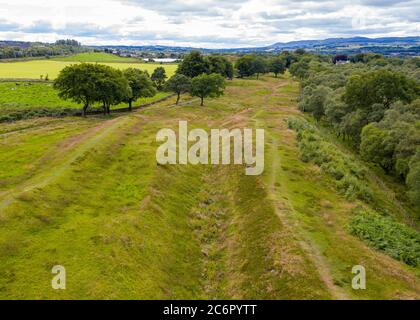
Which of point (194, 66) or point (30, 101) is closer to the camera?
point (30, 101)

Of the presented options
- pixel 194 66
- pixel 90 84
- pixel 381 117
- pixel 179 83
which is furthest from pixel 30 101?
pixel 381 117

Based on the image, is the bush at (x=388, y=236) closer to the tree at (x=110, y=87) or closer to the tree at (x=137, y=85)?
the tree at (x=110, y=87)

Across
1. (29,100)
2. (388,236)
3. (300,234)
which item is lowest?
(388,236)

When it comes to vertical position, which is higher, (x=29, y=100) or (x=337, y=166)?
(x=29, y=100)

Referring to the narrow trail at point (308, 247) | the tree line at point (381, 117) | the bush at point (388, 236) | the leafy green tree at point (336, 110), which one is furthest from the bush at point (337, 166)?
the leafy green tree at point (336, 110)

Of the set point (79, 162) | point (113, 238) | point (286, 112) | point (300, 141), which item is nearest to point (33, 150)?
point (79, 162)

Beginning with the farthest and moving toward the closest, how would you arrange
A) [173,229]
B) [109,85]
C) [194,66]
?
[194,66] < [109,85] < [173,229]

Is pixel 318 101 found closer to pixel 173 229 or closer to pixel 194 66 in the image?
pixel 194 66
